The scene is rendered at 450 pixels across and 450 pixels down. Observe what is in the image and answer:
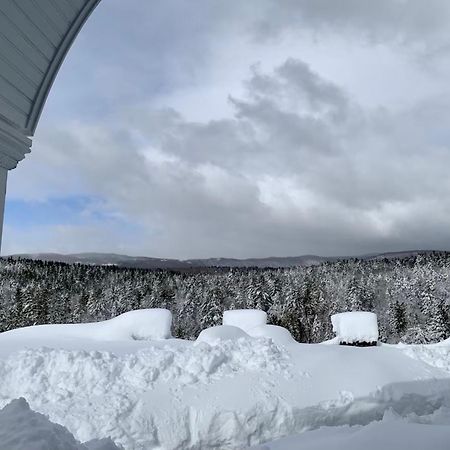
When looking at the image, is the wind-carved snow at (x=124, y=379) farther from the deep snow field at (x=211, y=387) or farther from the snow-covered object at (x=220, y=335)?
the snow-covered object at (x=220, y=335)

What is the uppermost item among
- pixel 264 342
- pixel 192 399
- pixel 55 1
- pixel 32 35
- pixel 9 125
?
pixel 55 1

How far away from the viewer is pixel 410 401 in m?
9.16

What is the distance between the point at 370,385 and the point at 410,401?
96 cm

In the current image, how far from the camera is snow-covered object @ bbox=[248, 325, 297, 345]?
10498 millimetres

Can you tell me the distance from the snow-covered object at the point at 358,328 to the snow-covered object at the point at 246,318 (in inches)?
89.9

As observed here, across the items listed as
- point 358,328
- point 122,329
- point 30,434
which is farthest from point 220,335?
point 30,434

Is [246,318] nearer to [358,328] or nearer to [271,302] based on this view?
[358,328]

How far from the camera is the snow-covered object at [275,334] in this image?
1050 cm

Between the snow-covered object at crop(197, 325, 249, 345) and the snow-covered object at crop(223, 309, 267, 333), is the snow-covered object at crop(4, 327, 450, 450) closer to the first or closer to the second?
the snow-covered object at crop(197, 325, 249, 345)

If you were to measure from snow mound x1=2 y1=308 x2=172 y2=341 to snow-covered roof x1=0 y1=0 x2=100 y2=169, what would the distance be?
732 centimetres

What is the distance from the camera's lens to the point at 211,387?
28.0ft

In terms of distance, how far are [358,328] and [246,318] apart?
320 cm

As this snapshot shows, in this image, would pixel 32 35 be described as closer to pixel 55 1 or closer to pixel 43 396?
pixel 55 1

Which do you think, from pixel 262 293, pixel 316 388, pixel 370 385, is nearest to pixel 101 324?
pixel 316 388
